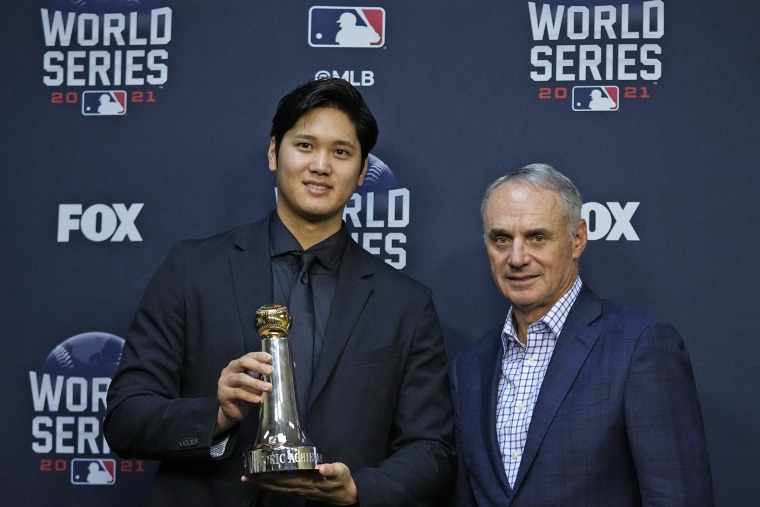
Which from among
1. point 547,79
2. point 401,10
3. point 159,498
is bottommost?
point 159,498

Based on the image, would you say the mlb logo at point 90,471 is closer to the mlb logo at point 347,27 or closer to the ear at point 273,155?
the ear at point 273,155

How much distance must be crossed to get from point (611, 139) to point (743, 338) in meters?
0.60

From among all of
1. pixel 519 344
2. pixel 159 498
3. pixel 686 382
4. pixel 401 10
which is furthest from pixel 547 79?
pixel 159 498

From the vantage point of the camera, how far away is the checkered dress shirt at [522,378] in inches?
84.8

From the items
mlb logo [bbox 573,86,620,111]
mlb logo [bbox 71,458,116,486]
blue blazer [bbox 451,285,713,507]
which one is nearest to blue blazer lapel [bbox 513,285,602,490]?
blue blazer [bbox 451,285,713,507]

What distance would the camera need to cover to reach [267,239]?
225 cm

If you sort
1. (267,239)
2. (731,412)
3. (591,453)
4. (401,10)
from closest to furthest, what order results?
(591,453) → (267,239) → (731,412) → (401,10)

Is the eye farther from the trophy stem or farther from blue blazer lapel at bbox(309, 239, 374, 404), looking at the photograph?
the trophy stem

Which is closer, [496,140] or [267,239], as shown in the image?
[267,239]

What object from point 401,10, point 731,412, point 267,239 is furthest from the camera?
point 401,10

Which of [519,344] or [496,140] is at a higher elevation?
[496,140]

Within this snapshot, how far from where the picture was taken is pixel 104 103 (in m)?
2.85

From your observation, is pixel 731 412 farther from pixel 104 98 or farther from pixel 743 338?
pixel 104 98

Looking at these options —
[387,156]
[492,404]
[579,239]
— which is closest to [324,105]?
[387,156]
